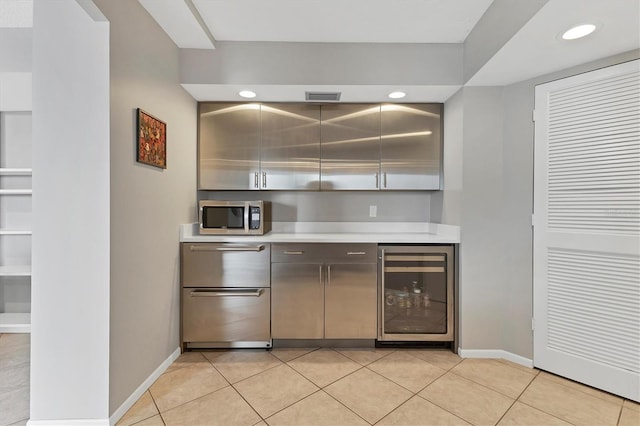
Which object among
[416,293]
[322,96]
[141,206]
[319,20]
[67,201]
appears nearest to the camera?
[67,201]

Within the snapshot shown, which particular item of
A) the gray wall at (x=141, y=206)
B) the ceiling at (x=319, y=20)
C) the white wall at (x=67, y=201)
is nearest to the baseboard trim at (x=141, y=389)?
the gray wall at (x=141, y=206)

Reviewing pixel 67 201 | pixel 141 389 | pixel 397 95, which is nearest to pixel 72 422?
pixel 141 389

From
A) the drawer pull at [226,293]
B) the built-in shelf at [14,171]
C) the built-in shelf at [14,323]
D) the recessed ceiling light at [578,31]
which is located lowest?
the built-in shelf at [14,323]

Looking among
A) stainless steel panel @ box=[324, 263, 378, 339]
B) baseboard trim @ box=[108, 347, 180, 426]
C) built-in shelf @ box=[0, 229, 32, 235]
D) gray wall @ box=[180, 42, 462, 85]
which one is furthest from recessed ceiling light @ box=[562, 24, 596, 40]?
built-in shelf @ box=[0, 229, 32, 235]

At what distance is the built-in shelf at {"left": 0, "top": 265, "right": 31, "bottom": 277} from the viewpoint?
2529mm

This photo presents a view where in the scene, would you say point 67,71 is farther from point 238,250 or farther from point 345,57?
point 345,57

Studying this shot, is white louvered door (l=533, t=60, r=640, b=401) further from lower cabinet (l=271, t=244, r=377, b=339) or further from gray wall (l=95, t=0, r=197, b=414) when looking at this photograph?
gray wall (l=95, t=0, r=197, b=414)

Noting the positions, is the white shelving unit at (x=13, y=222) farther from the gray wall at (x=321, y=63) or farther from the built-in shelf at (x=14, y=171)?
the gray wall at (x=321, y=63)

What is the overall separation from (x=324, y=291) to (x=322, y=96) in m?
1.74

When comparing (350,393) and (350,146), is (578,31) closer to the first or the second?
(350,146)

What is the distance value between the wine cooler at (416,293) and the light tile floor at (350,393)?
19 cm

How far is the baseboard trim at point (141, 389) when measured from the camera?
5.28 ft

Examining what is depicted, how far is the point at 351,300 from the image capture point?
245 cm

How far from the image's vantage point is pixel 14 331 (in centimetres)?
266
